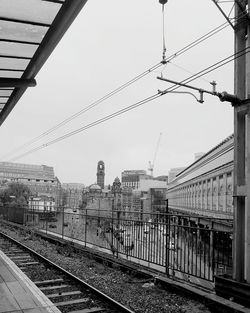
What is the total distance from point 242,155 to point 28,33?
15.3 ft

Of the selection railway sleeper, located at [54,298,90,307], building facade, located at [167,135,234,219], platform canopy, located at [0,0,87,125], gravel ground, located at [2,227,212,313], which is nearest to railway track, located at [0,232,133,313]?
railway sleeper, located at [54,298,90,307]

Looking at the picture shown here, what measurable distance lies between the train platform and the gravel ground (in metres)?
1.50

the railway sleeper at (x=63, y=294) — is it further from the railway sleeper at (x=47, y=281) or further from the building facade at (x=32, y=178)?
the building facade at (x=32, y=178)

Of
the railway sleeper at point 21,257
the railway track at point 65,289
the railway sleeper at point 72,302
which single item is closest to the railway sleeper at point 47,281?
the railway track at point 65,289

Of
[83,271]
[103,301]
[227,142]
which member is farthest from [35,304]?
[227,142]

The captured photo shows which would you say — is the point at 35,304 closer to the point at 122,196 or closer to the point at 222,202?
the point at 222,202

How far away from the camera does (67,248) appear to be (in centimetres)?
1487

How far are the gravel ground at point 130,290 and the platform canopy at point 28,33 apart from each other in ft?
17.4

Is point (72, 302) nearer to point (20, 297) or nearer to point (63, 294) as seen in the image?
point (63, 294)

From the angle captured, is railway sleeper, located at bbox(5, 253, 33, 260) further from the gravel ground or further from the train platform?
the train platform

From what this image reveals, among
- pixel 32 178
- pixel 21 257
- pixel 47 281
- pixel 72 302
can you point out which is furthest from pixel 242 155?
pixel 32 178

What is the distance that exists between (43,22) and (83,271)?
6891mm

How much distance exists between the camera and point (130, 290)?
828 cm

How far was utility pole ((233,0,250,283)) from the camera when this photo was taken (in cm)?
679
